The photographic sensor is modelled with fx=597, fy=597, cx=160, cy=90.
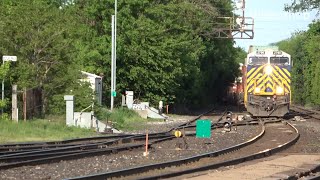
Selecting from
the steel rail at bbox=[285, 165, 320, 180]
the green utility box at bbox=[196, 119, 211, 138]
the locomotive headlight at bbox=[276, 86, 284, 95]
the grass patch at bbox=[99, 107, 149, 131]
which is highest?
the locomotive headlight at bbox=[276, 86, 284, 95]

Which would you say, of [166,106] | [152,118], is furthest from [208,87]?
[152,118]

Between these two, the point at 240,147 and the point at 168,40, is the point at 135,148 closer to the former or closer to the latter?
the point at 240,147

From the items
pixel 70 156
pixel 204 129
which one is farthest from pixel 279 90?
pixel 70 156

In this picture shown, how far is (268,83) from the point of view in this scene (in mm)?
→ 36938

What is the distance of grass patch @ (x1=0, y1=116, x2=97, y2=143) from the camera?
22291 mm

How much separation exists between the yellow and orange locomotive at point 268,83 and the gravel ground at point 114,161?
1362 centimetres

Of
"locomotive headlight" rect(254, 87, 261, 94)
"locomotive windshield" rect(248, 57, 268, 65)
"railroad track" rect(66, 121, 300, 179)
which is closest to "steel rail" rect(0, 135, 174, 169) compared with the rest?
"railroad track" rect(66, 121, 300, 179)

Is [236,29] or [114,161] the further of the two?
[236,29]

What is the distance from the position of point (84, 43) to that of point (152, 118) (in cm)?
1008

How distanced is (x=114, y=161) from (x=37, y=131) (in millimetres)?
8699

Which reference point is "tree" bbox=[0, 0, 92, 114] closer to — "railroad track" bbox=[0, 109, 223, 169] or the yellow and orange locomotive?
the yellow and orange locomotive

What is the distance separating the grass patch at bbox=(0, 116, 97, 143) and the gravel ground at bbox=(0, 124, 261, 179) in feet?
14.7

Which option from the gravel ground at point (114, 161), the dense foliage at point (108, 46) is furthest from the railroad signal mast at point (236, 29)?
the gravel ground at point (114, 161)

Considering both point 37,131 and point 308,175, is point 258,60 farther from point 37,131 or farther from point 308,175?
point 308,175
